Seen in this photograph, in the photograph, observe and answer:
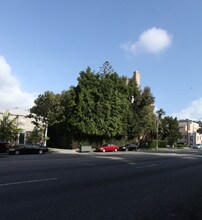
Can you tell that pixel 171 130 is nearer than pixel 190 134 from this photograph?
Yes

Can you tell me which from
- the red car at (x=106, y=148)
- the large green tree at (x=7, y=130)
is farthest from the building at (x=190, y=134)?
the large green tree at (x=7, y=130)

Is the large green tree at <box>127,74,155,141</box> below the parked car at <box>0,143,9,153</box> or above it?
above

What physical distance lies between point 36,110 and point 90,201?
107 ft

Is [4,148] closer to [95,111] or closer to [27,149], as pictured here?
[27,149]

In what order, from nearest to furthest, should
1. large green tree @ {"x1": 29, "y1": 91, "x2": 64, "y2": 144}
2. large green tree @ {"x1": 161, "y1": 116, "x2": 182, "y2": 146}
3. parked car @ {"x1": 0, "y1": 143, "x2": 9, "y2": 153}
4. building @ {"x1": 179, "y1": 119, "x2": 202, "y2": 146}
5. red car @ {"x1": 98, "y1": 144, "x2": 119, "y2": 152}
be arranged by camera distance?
parked car @ {"x1": 0, "y1": 143, "x2": 9, "y2": 153} < large green tree @ {"x1": 29, "y1": 91, "x2": 64, "y2": 144} < red car @ {"x1": 98, "y1": 144, "x2": 119, "y2": 152} < large green tree @ {"x1": 161, "y1": 116, "x2": 182, "y2": 146} < building @ {"x1": 179, "y1": 119, "x2": 202, "y2": 146}

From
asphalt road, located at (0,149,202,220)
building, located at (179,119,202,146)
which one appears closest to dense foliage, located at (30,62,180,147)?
asphalt road, located at (0,149,202,220)

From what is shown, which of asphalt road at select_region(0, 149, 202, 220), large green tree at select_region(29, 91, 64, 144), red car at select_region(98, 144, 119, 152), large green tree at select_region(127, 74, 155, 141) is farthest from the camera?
large green tree at select_region(127, 74, 155, 141)

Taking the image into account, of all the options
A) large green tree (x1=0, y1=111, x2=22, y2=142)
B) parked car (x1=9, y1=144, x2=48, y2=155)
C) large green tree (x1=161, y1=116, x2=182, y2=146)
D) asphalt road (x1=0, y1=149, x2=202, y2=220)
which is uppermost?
large green tree (x1=161, y1=116, x2=182, y2=146)

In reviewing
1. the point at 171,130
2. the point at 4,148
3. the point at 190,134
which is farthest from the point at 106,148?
the point at 190,134

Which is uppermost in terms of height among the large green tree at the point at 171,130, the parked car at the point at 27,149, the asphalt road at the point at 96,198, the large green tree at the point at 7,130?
the large green tree at the point at 171,130

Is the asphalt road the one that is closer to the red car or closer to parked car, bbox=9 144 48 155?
parked car, bbox=9 144 48 155

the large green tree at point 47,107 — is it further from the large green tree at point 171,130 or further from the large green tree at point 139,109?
the large green tree at point 171,130

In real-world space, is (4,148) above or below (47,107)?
below

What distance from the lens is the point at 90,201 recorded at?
838 centimetres
